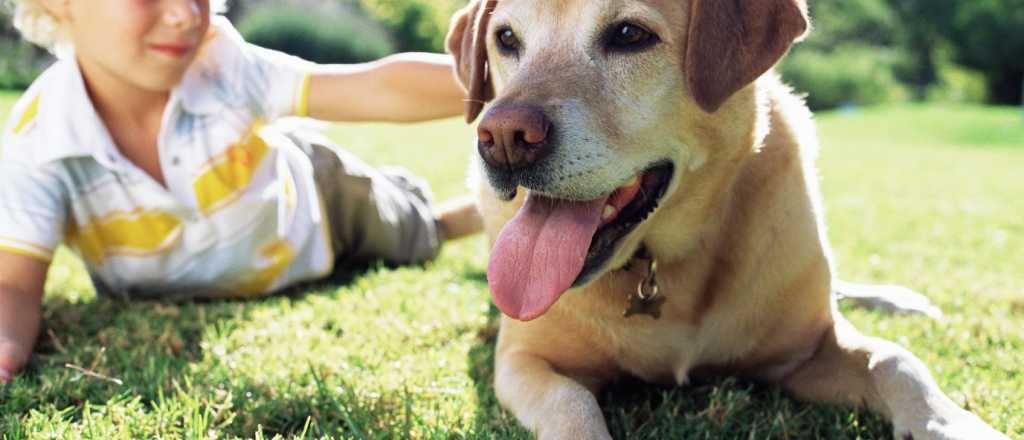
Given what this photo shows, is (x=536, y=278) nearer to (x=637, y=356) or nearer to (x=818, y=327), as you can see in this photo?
(x=637, y=356)

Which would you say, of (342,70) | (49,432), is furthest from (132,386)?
(342,70)

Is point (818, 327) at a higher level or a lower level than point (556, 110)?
lower

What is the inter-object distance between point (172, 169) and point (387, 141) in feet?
23.2

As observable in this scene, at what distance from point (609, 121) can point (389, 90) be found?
5.81ft

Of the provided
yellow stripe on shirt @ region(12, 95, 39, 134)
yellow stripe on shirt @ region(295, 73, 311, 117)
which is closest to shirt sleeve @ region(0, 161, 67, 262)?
yellow stripe on shirt @ region(12, 95, 39, 134)

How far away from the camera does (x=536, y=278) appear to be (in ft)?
7.95

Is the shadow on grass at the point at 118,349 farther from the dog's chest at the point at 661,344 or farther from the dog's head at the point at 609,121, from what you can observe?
the dog's chest at the point at 661,344

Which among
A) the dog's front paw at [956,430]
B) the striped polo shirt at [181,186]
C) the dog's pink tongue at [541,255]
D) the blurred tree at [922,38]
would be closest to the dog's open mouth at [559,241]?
the dog's pink tongue at [541,255]

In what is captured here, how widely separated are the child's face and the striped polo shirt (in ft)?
0.42

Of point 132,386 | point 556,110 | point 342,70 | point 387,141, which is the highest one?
point 556,110

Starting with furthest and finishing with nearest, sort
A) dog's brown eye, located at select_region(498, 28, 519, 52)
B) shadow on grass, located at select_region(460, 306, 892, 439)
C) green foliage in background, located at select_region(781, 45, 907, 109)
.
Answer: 1. green foliage in background, located at select_region(781, 45, 907, 109)
2. dog's brown eye, located at select_region(498, 28, 519, 52)
3. shadow on grass, located at select_region(460, 306, 892, 439)

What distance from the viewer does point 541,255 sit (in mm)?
2420

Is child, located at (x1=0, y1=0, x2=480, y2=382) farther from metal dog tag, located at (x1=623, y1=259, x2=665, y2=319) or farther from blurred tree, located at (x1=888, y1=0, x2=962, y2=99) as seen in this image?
blurred tree, located at (x1=888, y1=0, x2=962, y2=99)

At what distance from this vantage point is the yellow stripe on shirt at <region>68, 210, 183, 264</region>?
3730 millimetres
